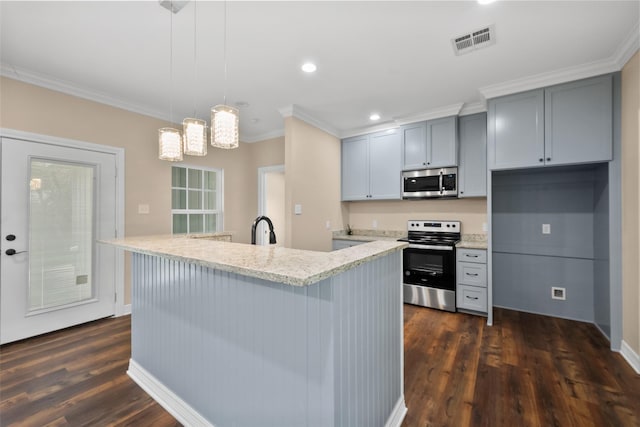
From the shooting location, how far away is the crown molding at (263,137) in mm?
4670

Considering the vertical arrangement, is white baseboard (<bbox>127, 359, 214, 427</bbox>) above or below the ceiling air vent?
below

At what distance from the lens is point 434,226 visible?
13.6ft

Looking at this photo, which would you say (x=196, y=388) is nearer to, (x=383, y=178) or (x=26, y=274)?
(x=26, y=274)

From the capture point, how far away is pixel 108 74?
8.96 ft

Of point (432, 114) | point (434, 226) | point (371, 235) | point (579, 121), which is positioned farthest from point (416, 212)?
point (579, 121)

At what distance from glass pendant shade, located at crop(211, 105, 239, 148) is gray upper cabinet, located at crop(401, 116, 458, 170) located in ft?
9.64

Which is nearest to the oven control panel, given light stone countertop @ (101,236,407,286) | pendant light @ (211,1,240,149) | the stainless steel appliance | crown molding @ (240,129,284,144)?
the stainless steel appliance

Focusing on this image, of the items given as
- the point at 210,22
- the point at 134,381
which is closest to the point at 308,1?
the point at 210,22

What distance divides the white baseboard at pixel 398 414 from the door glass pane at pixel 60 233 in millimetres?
3379

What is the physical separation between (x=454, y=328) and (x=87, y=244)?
4.16m

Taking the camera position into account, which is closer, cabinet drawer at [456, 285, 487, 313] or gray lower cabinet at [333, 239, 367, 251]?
cabinet drawer at [456, 285, 487, 313]

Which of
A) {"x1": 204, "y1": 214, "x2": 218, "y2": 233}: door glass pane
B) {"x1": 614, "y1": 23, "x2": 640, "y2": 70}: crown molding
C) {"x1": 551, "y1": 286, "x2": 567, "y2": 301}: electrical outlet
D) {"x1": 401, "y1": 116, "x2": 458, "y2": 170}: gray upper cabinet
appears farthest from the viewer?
{"x1": 204, "y1": 214, "x2": 218, "y2": 233}: door glass pane

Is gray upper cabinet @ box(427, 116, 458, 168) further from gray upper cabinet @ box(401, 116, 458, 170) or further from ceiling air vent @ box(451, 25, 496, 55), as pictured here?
ceiling air vent @ box(451, 25, 496, 55)

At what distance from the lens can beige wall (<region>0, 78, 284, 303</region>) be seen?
271cm
